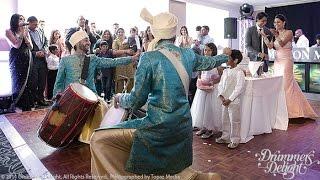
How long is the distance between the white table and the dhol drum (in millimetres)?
1769

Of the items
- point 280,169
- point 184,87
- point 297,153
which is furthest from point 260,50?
point 184,87

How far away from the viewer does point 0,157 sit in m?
3.25

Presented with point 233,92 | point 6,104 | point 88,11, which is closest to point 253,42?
point 233,92

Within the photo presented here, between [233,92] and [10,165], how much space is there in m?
2.35

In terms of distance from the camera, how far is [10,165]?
119 inches

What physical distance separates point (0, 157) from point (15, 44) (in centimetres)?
261

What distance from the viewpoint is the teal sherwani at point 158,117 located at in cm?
205

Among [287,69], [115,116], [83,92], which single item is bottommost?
[115,116]

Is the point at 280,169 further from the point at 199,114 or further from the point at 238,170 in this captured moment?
the point at 199,114

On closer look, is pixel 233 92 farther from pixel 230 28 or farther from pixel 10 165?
pixel 230 28

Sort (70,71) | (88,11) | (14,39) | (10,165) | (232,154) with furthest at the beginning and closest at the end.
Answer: (88,11)
(14,39)
(70,71)
(232,154)
(10,165)

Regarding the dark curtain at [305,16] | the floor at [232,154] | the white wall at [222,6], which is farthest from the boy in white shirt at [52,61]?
the dark curtain at [305,16]

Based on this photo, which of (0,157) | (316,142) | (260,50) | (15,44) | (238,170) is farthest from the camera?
(15,44)

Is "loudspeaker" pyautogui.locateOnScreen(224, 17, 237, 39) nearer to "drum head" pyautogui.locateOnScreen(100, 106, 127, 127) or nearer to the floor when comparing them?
the floor
